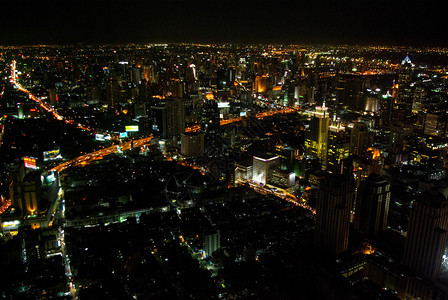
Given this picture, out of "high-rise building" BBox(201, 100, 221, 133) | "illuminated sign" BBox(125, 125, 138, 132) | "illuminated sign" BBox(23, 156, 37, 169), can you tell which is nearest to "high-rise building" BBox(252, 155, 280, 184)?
"high-rise building" BBox(201, 100, 221, 133)

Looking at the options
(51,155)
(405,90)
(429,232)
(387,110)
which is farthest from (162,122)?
(405,90)

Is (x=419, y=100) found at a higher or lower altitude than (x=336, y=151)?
higher

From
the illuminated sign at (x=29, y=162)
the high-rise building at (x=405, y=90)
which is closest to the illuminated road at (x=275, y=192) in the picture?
the illuminated sign at (x=29, y=162)

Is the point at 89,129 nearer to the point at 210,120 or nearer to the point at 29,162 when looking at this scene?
the point at 210,120

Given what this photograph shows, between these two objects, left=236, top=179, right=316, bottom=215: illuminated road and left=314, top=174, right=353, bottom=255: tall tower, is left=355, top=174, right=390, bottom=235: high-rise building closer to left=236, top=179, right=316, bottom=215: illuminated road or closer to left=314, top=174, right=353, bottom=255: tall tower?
left=314, top=174, right=353, bottom=255: tall tower

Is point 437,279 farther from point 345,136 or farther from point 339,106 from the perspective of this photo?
point 339,106

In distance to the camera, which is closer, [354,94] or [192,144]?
[192,144]

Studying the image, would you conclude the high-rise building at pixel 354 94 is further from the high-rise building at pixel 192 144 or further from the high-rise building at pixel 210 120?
the high-rise building at pixel 192 144
